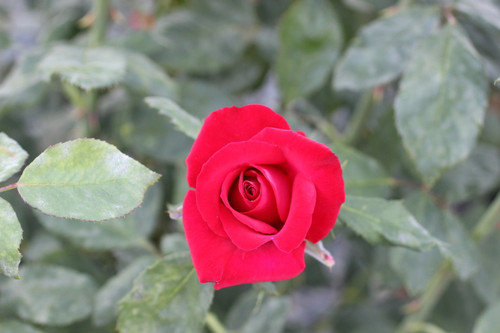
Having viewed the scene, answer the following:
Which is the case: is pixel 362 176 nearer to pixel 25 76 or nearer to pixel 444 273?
pixel 444 273

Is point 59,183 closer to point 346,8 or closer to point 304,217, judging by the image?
point 304,217

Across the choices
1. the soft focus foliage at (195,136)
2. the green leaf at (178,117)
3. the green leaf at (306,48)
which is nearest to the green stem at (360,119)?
the soft focus foliage at (195,136)

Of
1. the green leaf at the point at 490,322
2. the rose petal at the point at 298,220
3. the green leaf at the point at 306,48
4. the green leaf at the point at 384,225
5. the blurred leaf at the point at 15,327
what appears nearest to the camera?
the rose petal at the point at 298,220

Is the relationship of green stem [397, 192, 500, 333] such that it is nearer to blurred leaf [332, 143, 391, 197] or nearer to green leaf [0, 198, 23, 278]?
blurred leaf [332, 143, 391, 197]

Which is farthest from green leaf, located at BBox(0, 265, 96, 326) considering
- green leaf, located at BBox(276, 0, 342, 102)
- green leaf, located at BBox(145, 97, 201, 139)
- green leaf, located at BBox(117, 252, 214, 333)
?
green leaf, located at BBox(276, 0, 342, 102)

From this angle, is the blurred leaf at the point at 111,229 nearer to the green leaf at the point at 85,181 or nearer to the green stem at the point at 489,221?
the green leaf at the point at 85,181

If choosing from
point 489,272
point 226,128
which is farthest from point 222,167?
point 489,272
